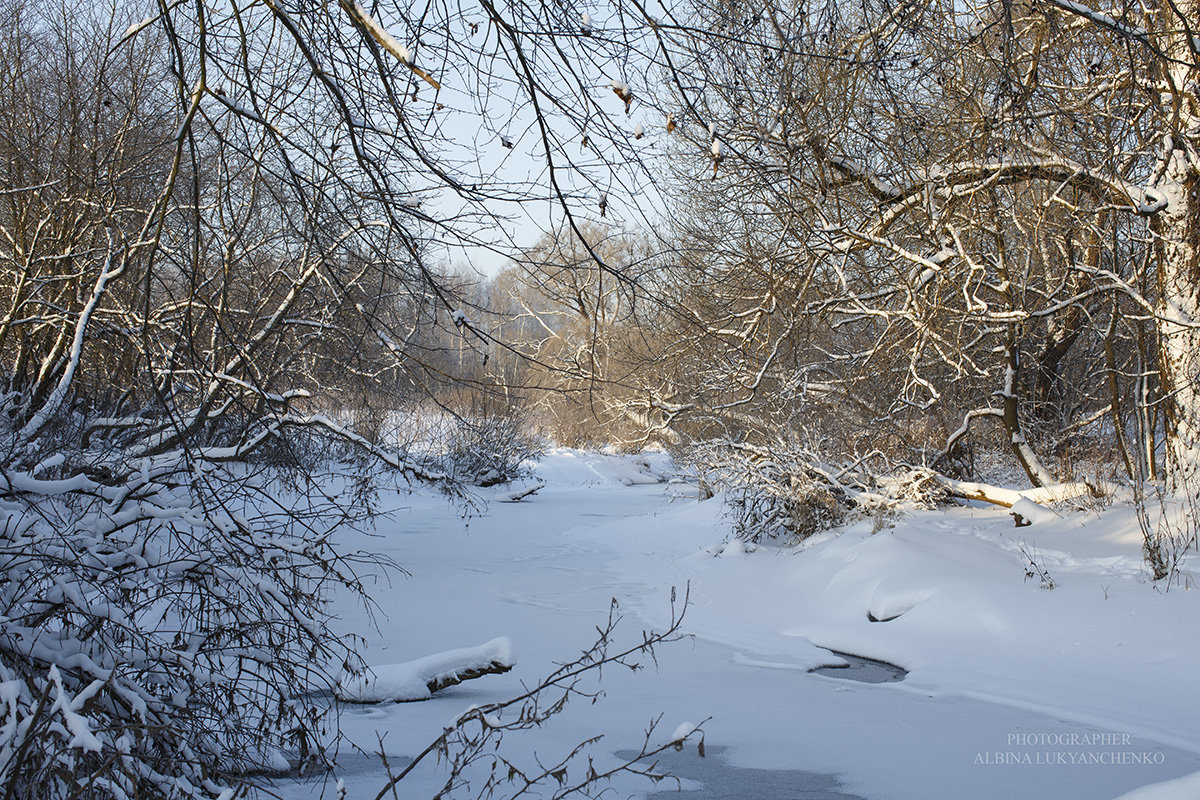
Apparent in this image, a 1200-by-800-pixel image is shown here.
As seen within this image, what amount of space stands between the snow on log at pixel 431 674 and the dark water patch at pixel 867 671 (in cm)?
236

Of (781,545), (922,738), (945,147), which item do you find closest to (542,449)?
(781,545)

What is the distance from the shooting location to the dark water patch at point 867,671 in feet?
19.0

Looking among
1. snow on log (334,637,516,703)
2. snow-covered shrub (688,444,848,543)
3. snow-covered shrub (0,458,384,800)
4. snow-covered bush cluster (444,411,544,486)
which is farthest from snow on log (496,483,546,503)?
snow-covered shrub (0,458,384,800)

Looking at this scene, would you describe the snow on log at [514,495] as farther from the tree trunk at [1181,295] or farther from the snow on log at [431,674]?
the snow on log at [431,674]

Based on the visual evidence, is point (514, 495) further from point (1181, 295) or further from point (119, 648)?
point (119, 648)

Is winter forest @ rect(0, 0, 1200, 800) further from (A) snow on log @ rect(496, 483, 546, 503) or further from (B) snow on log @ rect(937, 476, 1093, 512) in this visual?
(A) snow on log @ rect(496, 483, 546, 503)

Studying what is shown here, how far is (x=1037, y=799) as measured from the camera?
3.71 m

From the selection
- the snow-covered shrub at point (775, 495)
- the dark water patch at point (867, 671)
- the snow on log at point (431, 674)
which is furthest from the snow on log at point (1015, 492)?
the snow on log at point (431, 674)

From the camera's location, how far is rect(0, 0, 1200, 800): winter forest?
2.71m

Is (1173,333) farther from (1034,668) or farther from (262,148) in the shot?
(262,148)

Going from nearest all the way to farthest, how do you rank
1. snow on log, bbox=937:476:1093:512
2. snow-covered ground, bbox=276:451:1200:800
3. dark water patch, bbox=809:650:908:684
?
snow-covered ground, bbox=276:451:1200:800, dark water patch, bbox=809:650:908:684, snow on log, bbox=937:476:1093:512

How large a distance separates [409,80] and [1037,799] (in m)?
3.86

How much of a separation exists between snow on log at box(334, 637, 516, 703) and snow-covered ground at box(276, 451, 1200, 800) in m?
0.11

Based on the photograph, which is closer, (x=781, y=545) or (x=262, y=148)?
(x=262, y=148)
